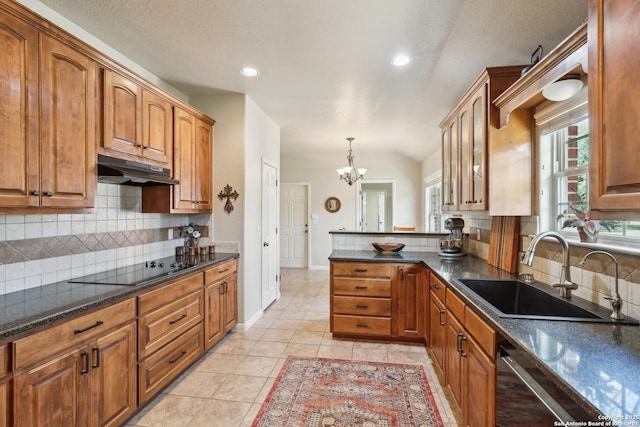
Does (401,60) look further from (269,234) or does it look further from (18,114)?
(269,234)

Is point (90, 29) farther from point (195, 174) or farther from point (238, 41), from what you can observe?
point (195, 174)

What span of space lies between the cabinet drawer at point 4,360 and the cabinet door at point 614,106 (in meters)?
2.23

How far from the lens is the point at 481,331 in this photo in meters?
1.55

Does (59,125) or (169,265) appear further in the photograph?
(169,265)

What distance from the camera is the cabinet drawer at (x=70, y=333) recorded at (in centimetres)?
133

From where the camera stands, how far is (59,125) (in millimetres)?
1771

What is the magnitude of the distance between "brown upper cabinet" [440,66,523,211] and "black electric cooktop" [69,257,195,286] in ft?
7.87

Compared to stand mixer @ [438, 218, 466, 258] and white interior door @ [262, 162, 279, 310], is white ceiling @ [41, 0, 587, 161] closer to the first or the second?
white interior door @ [262, 162, 279, 310]

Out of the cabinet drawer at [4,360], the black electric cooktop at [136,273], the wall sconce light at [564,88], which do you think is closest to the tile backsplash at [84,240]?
the black electric cooktop at [136,273]

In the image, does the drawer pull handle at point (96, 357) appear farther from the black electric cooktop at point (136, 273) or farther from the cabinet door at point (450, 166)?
the cabinet door at point (450, 166)

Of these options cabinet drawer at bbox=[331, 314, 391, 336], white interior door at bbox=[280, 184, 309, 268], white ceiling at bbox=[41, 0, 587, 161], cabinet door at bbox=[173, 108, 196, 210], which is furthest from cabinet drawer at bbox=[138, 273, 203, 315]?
white interior door at bbox=[280, 184, 309, 268]

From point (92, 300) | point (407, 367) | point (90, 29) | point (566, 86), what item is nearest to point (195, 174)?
point (90, 29)

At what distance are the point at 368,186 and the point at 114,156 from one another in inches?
280

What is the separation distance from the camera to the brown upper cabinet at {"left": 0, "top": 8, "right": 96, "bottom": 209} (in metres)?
1.53
